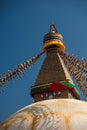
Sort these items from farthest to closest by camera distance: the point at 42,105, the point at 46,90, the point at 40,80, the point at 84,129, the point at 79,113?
the point at 40,80 → the point at 46,90 → the point at 42,105 → the point at 79,113 → the point at 84,129

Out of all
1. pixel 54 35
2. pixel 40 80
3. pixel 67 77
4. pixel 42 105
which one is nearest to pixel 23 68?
pixel 40 80

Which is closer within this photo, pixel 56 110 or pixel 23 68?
pixel 56 110

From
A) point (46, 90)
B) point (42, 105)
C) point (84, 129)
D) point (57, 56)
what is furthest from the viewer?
point (57, 56)

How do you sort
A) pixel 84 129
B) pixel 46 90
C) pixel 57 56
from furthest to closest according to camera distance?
pixel 57 56 → pixel 46 90 → pixel 84 129

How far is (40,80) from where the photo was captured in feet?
55.8

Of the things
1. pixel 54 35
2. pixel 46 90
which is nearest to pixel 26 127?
pixel 46 90

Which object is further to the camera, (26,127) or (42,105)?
(42,105)

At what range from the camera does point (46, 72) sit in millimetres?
17359

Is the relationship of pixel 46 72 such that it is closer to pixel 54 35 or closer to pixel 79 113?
pixel 54 35

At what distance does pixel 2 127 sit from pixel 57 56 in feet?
38.8

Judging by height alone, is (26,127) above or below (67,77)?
below

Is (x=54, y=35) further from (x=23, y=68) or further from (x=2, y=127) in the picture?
(x=2, y=127)

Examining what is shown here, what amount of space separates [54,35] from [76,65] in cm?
342

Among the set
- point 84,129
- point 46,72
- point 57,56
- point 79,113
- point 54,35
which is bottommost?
point 84,129
